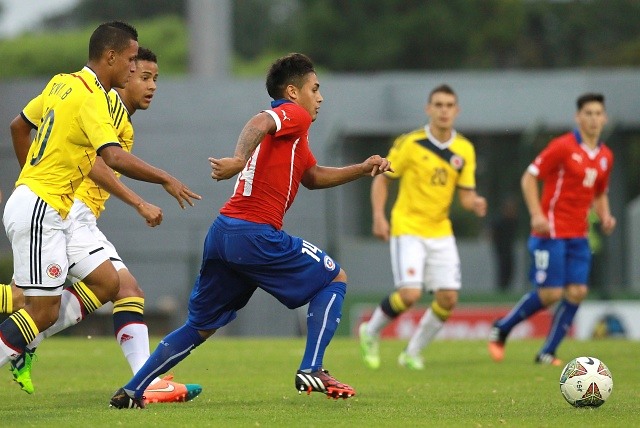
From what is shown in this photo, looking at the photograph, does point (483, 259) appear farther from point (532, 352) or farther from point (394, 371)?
point (394, 371)

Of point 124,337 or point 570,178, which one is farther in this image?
point 570,178

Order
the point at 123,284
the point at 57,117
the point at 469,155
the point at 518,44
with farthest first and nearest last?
the point at 518,44
the point at 469,155
the point at 123,284
the point at 57,117

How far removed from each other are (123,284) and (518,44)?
58.1 m

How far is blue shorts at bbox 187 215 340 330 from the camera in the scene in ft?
25.7

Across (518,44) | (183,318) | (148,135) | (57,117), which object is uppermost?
(518,44)

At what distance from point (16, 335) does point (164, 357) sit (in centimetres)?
94

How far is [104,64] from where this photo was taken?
791 cm

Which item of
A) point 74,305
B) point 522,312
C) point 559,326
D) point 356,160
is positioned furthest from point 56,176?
point 356,160

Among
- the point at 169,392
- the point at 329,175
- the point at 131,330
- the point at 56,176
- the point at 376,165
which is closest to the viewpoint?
the point at 56,176

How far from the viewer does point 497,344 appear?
13.2m

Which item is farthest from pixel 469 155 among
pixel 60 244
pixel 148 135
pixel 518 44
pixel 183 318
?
pixel 518 44

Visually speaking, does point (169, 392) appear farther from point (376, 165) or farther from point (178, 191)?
point (376, 165)

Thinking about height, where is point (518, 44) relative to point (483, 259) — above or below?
above

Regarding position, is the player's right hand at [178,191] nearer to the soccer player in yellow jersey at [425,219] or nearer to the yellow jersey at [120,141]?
the yellow jersey at [120,141]
